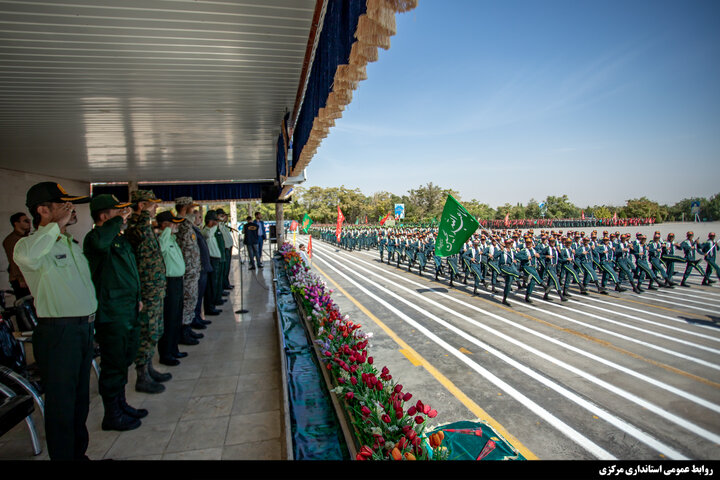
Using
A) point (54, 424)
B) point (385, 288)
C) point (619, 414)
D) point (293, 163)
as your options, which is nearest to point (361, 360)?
point (54, 424)

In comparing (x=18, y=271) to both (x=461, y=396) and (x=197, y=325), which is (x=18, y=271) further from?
(x=461, y=396)

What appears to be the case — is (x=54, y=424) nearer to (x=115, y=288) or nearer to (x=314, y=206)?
(x=115, y=288)

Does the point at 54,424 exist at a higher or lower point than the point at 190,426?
higher

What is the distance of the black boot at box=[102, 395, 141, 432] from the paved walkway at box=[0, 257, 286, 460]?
0.05 metres

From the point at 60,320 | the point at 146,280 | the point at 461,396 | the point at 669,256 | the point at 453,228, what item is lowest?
the point at 461,396

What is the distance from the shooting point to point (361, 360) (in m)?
2.83

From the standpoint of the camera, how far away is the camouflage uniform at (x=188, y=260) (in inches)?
201

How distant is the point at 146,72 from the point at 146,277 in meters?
2.86

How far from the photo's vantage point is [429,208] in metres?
59.0

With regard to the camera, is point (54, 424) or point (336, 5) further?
point (336, 5)

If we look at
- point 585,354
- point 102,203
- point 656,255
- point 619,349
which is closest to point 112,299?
point 102,203

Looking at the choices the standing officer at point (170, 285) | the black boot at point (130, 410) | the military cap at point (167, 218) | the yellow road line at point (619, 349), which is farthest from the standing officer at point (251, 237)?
the black boot at point (130, 410)

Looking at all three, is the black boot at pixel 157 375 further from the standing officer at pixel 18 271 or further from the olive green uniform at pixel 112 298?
the standing officer at pixel 18 271

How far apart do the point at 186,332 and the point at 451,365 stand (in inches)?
170
